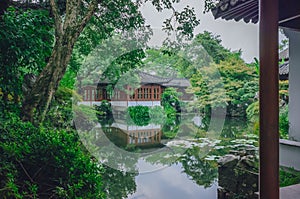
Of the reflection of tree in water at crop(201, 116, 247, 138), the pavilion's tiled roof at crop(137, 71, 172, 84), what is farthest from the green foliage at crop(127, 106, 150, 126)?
the reflection of tree in water at crop(201, 116, 247, 138)

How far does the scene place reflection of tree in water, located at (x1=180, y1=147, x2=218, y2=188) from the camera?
3882 millimetres

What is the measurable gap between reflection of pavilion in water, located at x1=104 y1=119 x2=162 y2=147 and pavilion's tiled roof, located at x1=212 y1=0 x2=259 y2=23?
4459 mm

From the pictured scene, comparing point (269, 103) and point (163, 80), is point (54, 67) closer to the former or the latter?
point (269, 103)

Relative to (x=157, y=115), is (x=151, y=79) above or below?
above

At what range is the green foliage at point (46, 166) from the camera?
1341 mm

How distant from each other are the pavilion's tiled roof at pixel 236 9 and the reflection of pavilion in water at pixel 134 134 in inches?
176

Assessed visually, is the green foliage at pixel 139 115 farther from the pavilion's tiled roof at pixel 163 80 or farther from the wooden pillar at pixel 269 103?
the wooden pillar at pixel 269 103

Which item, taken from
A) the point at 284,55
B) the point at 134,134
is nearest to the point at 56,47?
the point at 134,134

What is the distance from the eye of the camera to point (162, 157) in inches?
209

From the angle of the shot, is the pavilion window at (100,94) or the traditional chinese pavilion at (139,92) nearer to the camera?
the traditional chinese pavilion at (139,92)

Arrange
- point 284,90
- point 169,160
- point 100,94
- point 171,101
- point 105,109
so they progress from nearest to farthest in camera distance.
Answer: point 169,160
point 284,90
point 100,94
point 105,109
point 171,101

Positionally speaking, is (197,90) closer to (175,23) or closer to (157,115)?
(157,115)

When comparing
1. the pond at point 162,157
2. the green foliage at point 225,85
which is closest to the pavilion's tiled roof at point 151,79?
the green foliage at point 225,85

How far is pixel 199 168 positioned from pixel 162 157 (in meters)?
1.11
